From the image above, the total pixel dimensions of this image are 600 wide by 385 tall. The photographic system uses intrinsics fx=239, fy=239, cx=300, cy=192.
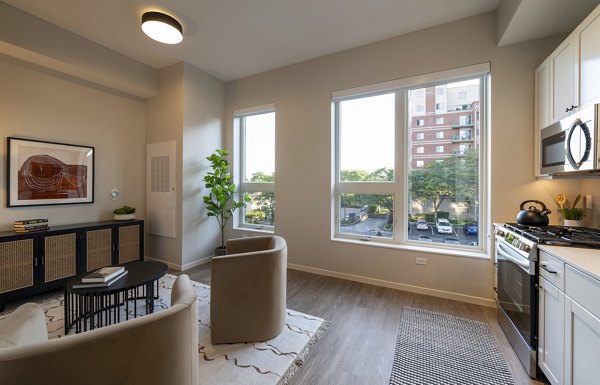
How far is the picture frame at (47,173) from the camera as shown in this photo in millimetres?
2857

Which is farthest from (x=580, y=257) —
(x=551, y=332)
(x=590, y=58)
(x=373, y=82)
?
(x=373, y=82)

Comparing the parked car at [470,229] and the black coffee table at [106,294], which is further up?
the parked car at [470,229]

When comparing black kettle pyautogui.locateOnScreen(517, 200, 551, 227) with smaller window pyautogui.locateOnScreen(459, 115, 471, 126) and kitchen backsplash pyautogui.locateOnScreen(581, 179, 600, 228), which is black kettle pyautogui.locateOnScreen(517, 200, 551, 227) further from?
smaller window pyautogui.locateOnScreen(459, 115, 471, 126)

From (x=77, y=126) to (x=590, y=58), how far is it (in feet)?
18.1

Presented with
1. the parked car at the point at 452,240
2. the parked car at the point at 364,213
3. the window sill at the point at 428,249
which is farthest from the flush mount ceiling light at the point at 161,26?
the parked car at the point at 452,240

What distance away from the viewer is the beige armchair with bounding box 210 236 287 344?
1902 millimetres

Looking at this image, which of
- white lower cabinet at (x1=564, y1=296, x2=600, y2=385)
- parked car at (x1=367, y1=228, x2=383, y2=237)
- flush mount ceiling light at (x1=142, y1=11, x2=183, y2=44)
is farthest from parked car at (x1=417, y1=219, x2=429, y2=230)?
flush mount ceiling light at (x1=142, y1=11, x2=183, y2=44)

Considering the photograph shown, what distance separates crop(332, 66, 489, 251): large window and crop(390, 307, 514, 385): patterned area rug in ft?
3.41

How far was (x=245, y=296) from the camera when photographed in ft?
6.29

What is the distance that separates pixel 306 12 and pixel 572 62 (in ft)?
7.89

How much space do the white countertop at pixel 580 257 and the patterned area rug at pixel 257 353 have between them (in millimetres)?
1765

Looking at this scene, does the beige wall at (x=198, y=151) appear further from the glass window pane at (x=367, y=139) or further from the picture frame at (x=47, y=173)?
the glass window pane at (x=367, y=139)

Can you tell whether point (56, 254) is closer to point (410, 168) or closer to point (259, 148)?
point (259, 148)

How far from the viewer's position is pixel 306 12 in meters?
2.64
